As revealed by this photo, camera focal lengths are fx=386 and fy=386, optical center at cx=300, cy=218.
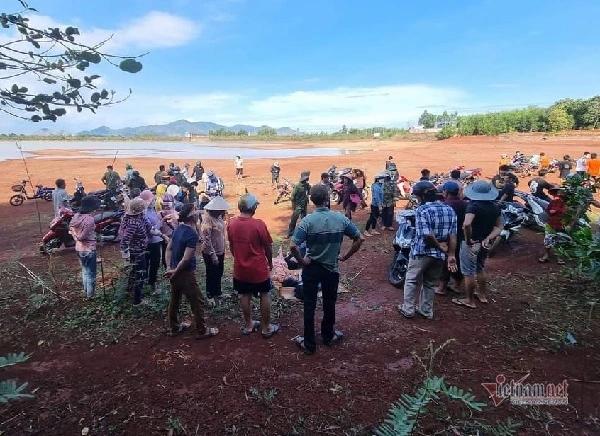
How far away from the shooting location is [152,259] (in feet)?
19.2

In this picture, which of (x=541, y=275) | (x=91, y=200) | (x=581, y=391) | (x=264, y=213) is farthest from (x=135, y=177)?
(x=581, y=391)

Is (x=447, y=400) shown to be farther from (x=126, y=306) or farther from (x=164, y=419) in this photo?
(x=126, y=306)

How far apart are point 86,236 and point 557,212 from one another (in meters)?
7.20

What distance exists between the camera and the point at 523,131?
47094mm

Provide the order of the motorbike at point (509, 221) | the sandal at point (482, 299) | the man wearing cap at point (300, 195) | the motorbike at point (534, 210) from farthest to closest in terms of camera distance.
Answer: the man wearing cap at point (300, 195), the motorbike at point (534, 210), the motorbike at point (509, 221), the sandal at point (482, 299)

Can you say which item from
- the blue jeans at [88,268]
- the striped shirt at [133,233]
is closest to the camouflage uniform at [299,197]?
the striped shirt at [133,233]

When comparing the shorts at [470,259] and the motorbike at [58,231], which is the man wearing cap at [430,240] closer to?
the shorts at [470,259]

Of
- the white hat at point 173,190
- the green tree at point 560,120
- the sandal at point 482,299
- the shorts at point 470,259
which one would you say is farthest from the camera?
the green tree at point 560,120

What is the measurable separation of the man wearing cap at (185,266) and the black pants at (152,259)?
152 cm

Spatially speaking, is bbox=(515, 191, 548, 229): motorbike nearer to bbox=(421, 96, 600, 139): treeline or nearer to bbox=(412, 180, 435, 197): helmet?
bbox=(412, 180, 435, 197): helmet

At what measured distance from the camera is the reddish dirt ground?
3.15 metres

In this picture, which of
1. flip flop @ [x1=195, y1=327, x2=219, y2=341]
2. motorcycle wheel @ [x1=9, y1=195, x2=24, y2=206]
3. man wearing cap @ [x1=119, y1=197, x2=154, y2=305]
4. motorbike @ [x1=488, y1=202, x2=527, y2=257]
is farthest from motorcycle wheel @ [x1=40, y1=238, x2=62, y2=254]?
motorbike @ [x1=488, y1=202, x2=527, y2=257]

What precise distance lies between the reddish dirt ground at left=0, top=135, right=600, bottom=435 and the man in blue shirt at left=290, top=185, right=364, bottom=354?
52 cm

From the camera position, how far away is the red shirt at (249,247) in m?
4.09
